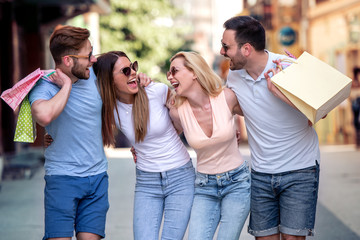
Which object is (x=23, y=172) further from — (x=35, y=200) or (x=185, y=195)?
(x=185, y=195)

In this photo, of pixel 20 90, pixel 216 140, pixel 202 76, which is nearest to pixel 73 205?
pixel 20 90

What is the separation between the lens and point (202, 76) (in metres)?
4.43

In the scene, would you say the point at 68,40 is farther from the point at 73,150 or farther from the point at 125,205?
the point at 125,205

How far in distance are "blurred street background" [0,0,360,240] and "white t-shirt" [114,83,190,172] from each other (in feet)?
3.48

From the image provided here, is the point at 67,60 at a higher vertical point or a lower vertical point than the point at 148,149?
→ higher

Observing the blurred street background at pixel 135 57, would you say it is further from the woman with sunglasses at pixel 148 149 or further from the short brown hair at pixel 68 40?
the short brown hair at pixel 68 40

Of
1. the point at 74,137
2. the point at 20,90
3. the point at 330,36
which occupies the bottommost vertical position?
the point at 74,137

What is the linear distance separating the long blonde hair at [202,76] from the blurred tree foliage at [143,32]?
2144 cm

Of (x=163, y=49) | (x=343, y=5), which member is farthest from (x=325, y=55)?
(x=163, y=49)

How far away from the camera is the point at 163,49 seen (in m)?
26.5

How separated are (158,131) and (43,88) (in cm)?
83

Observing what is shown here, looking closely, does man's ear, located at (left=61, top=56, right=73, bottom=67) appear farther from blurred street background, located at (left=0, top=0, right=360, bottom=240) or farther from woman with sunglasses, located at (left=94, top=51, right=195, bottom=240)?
blurred street background, located at (left=0, top=0, right=360, bottom=240)

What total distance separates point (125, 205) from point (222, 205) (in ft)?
15.4

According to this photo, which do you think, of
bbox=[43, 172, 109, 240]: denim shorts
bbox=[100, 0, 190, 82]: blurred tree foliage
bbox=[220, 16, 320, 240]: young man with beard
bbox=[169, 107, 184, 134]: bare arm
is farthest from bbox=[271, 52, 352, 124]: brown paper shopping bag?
bbox=[100, 0, 190, 82]: blurred tree foliage
